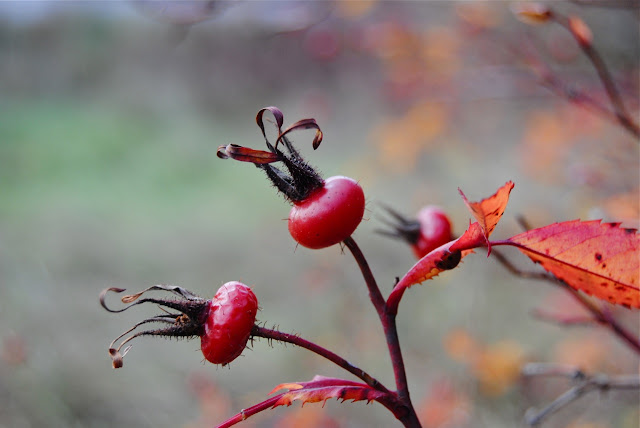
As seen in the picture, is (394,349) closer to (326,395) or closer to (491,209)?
(326,395)

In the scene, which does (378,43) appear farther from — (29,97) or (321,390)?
(29,97)

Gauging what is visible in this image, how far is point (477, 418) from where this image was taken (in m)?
3.07

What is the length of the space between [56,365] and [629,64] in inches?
153

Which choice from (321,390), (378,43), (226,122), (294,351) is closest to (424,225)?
(321,390)

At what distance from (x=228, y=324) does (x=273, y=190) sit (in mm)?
2500

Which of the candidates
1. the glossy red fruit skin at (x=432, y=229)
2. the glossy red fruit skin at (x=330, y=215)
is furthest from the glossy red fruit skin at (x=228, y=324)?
the glossy red fruit skin at (x=432, y=229)

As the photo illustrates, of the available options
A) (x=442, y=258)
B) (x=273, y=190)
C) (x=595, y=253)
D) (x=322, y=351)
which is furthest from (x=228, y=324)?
(x=273, y=190)

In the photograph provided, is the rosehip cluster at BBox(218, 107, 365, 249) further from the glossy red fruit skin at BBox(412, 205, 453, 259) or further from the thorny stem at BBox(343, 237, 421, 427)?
the glossy red fruit skin at BBox(412, 205, 453, 259)

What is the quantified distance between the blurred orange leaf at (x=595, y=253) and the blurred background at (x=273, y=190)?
469 mm

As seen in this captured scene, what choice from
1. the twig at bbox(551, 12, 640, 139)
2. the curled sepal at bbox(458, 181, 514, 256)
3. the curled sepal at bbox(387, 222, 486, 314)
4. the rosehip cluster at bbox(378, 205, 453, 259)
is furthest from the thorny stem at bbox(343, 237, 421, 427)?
the twig at bbox(551, 12, 640, 139)

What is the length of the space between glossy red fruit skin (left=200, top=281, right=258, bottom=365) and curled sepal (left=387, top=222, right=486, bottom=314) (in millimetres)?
180

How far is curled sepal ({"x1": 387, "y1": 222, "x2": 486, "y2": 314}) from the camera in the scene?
599 mm

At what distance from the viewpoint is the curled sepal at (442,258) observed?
1.96 ft

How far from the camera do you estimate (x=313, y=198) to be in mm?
719
